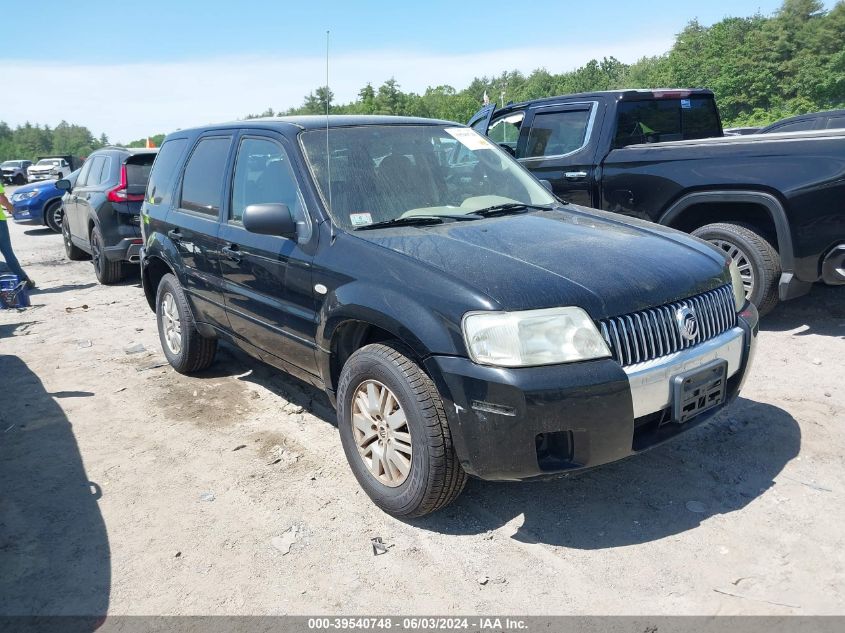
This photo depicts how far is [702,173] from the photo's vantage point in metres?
5.61

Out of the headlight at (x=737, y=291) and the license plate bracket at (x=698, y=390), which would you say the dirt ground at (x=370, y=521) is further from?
the headlight at (x=737, y=291)

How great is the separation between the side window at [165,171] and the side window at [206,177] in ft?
0.89

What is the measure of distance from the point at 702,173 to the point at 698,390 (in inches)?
125

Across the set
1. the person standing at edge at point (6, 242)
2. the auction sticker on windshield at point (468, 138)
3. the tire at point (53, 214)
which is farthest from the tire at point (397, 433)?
the tire at point (53, 214)

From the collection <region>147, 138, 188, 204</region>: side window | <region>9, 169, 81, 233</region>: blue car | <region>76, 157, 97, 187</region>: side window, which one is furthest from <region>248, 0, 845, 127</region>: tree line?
<region>147, 138, 188, 204</region>: side window

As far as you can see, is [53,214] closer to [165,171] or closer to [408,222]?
[165,171]

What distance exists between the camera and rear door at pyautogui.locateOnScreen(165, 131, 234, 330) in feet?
14.9

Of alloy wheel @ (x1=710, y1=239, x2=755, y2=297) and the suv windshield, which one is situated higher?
the suv windshield

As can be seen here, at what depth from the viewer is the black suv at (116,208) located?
877cm

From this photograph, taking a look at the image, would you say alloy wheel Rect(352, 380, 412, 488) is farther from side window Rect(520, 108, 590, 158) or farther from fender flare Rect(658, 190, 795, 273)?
side window Rect(520, 108, 590, 158)

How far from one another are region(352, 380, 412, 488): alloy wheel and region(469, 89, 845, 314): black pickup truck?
360cm

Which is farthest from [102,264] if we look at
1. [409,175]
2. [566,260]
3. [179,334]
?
[566,260]

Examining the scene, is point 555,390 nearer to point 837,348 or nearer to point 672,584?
point 672,584

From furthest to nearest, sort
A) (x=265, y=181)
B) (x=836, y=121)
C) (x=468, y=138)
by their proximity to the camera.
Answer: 1. (x=836, y=121)
2. (x=468, y=138)
3. (x=265, y=181)
